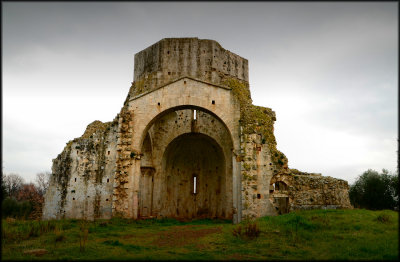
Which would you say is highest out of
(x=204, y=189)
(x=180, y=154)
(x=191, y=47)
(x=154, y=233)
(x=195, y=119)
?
(x=191, y=47)

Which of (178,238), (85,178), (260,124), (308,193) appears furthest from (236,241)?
(85,178)

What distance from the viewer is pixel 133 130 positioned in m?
16.7

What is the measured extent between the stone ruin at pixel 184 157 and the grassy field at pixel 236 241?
11.5ft

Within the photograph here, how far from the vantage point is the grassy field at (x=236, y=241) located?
7.42 metres

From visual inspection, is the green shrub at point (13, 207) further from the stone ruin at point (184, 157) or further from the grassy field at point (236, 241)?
the stone ruin at point (184, 157)

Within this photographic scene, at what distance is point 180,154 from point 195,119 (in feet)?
10.1

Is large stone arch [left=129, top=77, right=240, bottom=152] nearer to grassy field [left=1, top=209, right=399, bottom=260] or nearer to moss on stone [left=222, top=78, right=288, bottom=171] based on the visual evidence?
moss on stone [left=222, top=78, right=288, bottom=171]

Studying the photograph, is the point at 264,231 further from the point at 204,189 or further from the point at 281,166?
the point at 204,189

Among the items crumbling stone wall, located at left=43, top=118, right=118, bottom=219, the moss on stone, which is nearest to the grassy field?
the moss on stone

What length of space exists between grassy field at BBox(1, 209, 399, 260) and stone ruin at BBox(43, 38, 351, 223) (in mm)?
3518

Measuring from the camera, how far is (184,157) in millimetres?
23094

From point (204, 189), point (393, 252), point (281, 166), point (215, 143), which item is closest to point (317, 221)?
point (393, 252)

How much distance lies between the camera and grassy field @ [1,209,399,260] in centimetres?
742

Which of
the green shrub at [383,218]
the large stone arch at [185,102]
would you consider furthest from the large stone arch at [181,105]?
the green shrub at [383,218]
